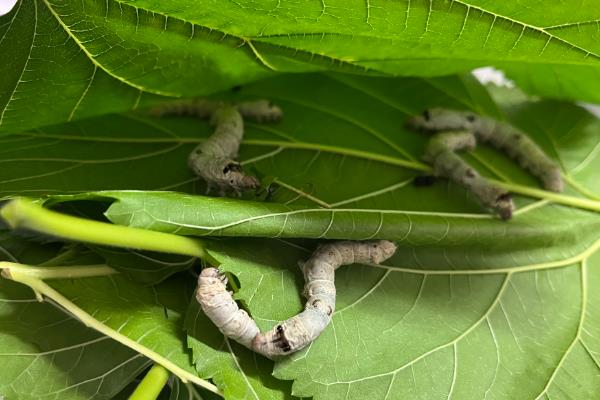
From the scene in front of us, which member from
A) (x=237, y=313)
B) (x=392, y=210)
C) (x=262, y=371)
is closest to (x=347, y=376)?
(x=262, y=371)

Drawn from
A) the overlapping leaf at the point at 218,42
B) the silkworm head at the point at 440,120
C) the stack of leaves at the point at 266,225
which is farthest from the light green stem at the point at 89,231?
the silkworm head at the point at 440,120

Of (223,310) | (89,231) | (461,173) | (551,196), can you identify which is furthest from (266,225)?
(551,196)

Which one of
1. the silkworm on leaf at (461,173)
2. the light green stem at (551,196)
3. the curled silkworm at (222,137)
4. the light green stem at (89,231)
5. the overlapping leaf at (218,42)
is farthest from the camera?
the light green stem at (551,196)

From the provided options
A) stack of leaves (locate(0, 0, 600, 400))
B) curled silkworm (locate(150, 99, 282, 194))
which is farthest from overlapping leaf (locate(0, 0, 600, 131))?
curled silkworm (locate(150, 99, 282, 194))

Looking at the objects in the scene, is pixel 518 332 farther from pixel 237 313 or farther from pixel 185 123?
pixel 185 123

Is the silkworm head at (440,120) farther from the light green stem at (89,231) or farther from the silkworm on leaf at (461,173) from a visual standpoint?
the light green stem at (89,231)
